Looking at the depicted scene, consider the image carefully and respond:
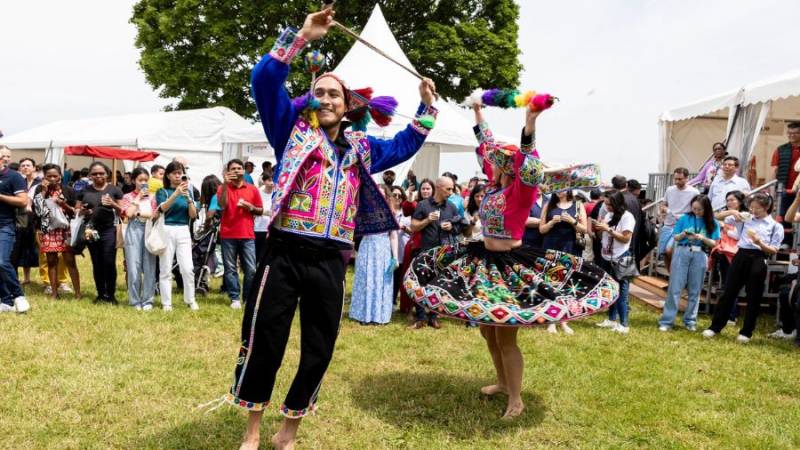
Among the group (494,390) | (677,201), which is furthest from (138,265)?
(677,201)

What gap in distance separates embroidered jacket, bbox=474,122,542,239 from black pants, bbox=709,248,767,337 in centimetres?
436

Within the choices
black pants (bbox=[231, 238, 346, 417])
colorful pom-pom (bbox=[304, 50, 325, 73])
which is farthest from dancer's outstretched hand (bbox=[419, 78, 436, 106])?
black pants (bbox=[231, 238, 346, 417])

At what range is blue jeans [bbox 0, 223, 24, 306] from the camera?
6652mm

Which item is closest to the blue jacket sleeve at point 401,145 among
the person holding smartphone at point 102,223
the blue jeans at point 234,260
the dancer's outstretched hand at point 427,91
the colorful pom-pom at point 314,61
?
the dancer's outstretched hand at point 427,91

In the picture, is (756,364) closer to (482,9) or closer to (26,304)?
(26,304)

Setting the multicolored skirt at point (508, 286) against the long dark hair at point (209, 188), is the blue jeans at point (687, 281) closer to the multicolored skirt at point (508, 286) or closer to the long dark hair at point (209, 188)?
the multicolored skirt at point (508, 286)

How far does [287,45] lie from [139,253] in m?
5.46

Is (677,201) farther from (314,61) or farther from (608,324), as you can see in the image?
(314,61)

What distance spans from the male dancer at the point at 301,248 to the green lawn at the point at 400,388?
0.64 meters

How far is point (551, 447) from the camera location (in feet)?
12.9

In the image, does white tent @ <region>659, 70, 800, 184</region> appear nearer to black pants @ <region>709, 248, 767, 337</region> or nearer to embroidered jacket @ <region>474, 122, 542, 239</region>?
black pants @ <region>709, 248, 767, 337</region>

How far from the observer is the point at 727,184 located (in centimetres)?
920

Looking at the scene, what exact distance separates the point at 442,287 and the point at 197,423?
191cm

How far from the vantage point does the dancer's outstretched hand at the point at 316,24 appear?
10.0ft
